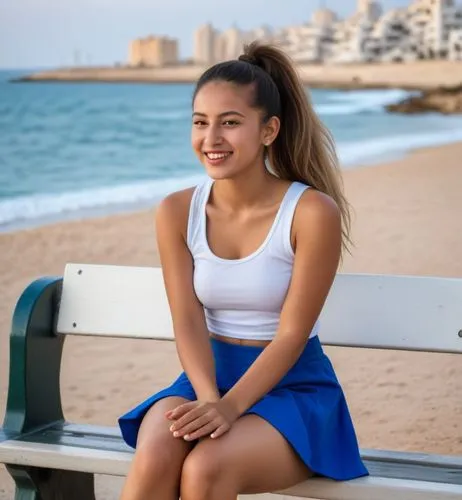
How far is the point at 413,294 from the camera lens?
3.34m

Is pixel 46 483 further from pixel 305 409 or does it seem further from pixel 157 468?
pixel 305 409

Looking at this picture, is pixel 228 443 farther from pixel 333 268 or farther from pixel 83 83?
pixel 83 83

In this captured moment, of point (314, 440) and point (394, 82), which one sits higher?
point (314, 440)

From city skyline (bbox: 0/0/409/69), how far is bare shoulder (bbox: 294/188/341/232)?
198 ft

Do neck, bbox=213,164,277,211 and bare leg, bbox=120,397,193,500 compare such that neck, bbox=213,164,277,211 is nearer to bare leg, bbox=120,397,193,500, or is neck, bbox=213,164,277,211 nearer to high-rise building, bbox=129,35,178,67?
bare leg, bbox=120,397,193,500

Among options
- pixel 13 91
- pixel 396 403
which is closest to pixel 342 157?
pixel 396 403

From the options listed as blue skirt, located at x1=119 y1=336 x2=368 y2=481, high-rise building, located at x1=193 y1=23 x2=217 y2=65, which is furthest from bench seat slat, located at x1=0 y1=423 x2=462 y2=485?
high-rise building, located at x1=193 y1=23 x2=217 y2=65

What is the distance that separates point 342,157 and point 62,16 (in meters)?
43.4

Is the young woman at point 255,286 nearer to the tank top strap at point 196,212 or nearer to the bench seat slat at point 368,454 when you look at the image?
the tank top strap at point 196,212

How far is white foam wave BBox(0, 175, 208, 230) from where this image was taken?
53.6 feet

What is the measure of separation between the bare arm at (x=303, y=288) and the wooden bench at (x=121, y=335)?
1.01 ft

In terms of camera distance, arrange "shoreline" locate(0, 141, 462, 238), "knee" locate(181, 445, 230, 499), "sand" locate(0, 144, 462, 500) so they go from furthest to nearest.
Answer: "shoreline" locate(0, 141, 462, 238) < "sand" locate(0, 144, 462, 500) < "knee" locate(181, 445, 230, 499)

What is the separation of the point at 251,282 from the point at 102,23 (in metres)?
69.6

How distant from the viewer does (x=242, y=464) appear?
266cm
